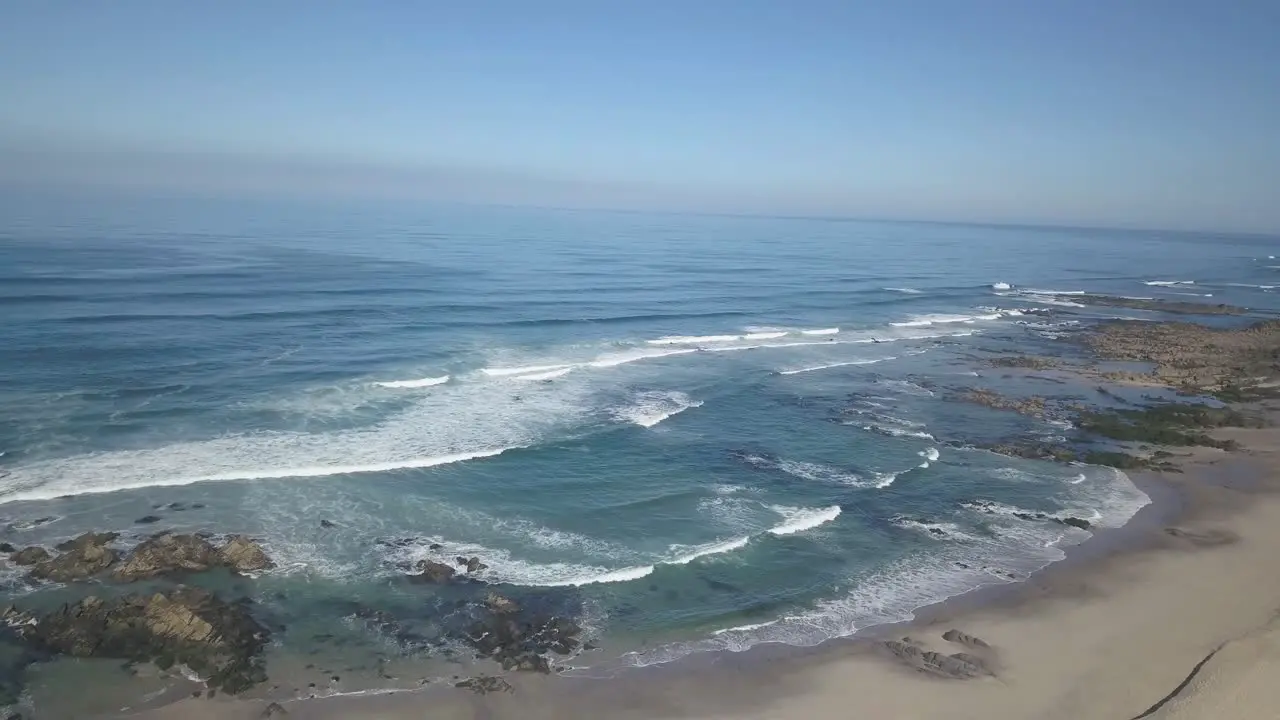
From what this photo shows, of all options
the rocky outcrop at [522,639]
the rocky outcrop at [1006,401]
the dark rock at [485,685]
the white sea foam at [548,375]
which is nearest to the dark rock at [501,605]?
the rocky outcrop at [522,639]

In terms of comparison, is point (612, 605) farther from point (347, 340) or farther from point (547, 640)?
point (347, 340)

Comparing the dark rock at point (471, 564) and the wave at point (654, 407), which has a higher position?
the wave at point (654, 407)

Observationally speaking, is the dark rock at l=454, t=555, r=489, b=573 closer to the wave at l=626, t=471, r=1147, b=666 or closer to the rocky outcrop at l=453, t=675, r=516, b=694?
Answer: the rocky outcrop at l=453, t=675, r=516, b=694

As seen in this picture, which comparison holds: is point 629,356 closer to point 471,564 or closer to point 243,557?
point 471,564

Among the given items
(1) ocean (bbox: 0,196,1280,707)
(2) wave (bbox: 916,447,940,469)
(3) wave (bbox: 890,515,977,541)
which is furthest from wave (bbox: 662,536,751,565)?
(2) wave (bbox: 916,447,940,469)

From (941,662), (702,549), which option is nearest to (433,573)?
(702,549)

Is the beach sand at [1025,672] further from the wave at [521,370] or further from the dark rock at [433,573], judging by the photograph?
the wave at [521,370]

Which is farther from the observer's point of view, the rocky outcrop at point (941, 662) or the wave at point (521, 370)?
the wave at point (521, 370)

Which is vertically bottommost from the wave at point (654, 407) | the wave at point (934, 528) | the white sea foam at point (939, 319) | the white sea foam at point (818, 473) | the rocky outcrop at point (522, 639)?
the rocky outcrop at point (522, 639)
